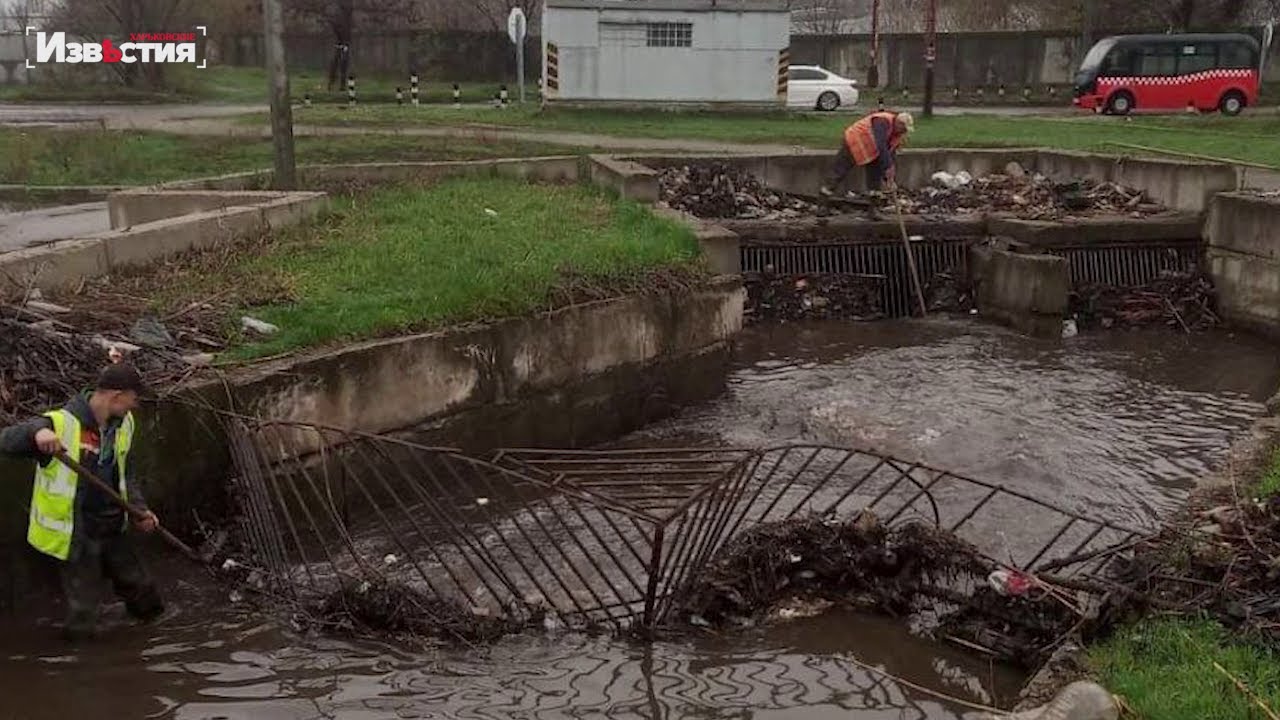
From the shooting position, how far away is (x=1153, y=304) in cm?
1315

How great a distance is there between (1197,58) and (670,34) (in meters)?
15.2

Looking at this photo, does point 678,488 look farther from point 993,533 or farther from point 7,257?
point 7,257

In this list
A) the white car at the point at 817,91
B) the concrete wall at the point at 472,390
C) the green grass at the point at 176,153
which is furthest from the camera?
the white car at the point at 817,91

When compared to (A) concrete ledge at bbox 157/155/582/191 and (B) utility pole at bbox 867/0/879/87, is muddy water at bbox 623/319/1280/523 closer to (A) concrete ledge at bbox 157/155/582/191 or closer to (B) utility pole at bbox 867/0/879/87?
(A) concrete ledge at bbox 157/155/582/191

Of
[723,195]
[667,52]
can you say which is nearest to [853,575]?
[723,195]

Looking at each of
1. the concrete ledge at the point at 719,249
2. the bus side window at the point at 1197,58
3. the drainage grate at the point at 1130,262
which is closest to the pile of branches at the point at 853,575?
the concrete ledge at the point at 719,249

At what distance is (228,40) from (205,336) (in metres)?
42.8

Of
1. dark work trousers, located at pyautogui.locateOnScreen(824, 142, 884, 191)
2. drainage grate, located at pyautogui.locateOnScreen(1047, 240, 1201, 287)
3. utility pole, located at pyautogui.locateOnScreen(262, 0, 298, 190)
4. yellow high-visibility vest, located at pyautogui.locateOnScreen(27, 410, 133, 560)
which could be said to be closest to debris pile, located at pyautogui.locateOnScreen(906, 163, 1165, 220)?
dark work trousers, located at pyautogui.locateOnScreen(824, 142, 884, 191)

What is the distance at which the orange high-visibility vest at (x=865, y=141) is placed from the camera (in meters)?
14.1

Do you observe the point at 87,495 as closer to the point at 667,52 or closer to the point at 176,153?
the point at 176,153

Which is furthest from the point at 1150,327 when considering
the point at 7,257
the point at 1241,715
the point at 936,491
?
the point at 7,257

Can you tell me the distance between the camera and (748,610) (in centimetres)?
584

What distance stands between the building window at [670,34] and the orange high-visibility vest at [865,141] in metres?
13.3

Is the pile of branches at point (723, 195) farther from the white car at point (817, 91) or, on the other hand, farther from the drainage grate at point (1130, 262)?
the white car at point (817, 91)
